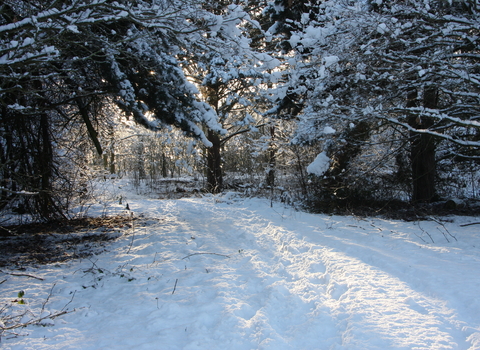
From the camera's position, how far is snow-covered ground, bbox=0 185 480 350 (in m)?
2.28

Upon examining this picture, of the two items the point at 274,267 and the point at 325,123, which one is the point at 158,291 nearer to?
the point at 274,267

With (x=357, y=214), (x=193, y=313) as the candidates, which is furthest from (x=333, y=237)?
(x=193, y=313)

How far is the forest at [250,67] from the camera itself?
388cm

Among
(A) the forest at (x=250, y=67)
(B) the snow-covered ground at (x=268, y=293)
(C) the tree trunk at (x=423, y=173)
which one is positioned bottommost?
(B) the snow-covered ground at (x=268, y=293)

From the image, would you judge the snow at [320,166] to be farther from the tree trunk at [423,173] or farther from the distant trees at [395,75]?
the tree trunk at [423,173]

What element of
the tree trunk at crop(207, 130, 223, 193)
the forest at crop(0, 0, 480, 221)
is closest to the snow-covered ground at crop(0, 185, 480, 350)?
the forest at crop(0, 0, 480, 221)

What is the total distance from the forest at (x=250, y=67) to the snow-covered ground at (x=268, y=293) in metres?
1.37

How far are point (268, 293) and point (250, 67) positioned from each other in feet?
17.5

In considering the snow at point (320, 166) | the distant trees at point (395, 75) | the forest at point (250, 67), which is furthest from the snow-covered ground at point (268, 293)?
the snow at point (320, 166)

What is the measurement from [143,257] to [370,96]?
5921mm

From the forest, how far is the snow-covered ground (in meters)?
1.37

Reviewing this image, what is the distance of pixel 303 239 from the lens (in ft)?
16.3

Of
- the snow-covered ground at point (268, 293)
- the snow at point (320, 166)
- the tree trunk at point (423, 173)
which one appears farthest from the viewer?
the snow at point (320, 166)

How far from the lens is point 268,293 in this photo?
3.18m
